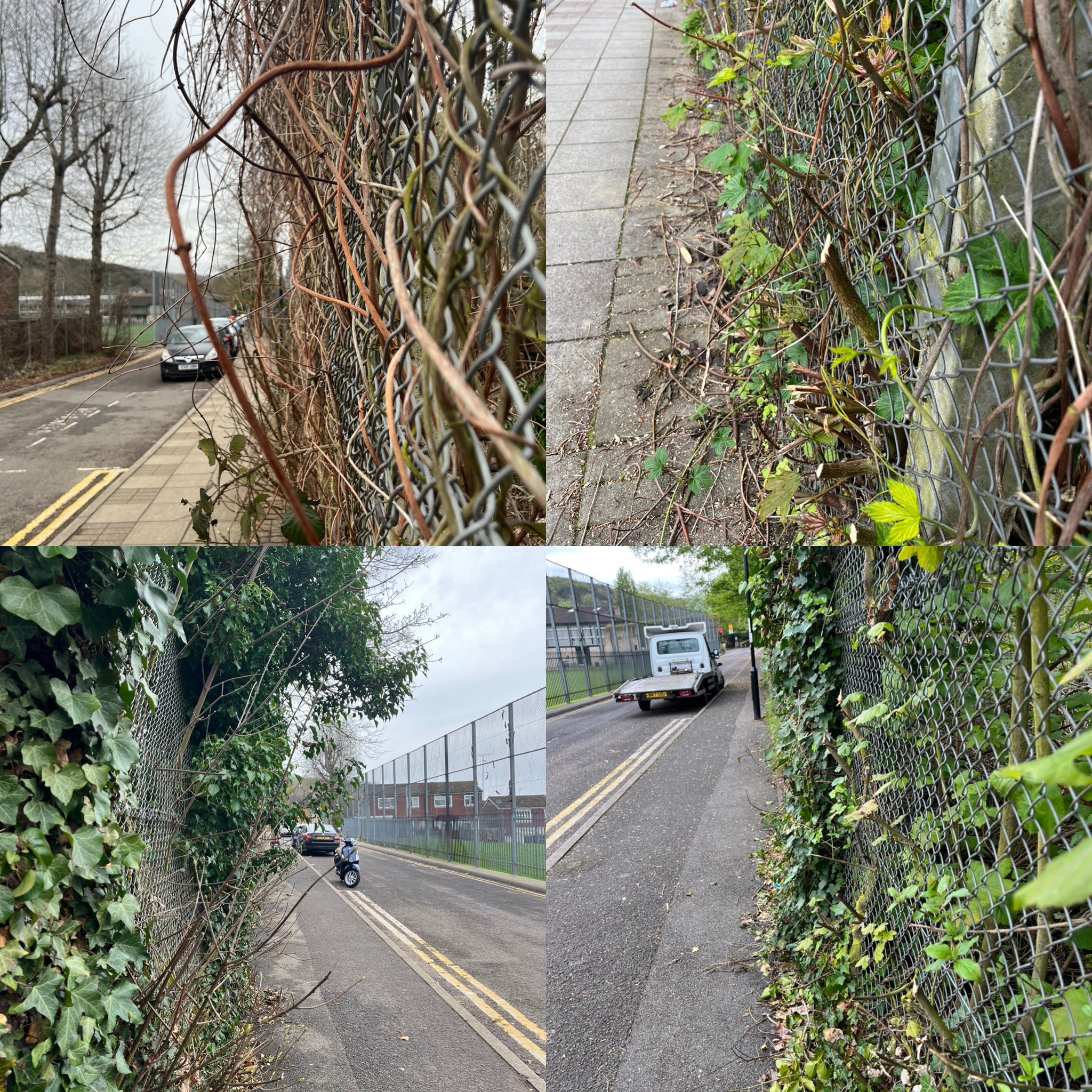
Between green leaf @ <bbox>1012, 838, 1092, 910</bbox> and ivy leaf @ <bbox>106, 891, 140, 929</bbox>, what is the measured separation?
2568mm

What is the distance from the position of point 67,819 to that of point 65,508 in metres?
2.85

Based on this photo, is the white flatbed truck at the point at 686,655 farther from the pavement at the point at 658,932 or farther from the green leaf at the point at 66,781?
the green leaf at the point at 66,781

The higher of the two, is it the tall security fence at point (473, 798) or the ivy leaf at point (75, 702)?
the ivy leaf at point (75, 702)

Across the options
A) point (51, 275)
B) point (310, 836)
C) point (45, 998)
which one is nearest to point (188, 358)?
point (45, 998)

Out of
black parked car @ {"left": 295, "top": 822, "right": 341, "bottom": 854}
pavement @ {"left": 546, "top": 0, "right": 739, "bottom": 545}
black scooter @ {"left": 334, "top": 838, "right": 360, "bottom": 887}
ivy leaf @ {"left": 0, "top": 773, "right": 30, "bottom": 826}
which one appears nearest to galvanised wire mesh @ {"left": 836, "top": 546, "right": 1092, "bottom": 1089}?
pavement @ {"left": 546, "top": 0, "right": 739, "bottom": 545}

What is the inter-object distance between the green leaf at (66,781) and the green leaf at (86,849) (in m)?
0.12

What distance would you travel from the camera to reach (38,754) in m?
2.04

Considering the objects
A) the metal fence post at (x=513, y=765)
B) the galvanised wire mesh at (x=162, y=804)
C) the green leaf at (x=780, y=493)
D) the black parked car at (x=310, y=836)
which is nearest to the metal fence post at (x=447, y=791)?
the metal fence post at (x=513, y=765)

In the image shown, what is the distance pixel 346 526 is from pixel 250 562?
1.63 metres

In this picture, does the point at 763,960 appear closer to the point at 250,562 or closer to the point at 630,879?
the point at 630,879

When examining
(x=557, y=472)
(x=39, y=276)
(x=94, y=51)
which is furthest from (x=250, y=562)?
(x=39, y=276)

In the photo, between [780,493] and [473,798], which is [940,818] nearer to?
[780,493]

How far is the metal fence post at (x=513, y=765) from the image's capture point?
6293mm

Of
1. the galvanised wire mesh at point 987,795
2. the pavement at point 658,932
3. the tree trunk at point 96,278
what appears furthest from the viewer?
the tree trunk at point 96,278
